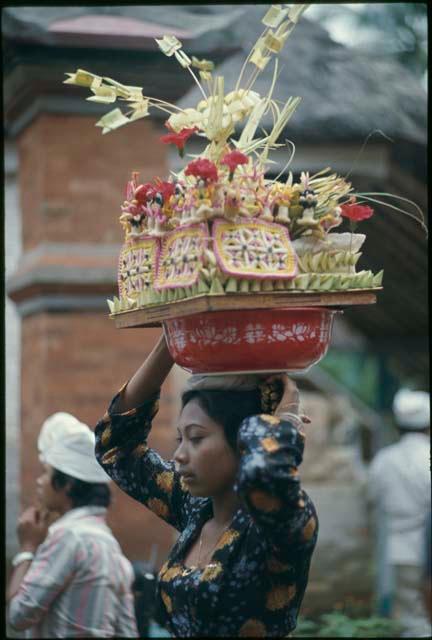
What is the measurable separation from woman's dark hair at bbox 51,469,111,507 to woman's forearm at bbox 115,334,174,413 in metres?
1.40

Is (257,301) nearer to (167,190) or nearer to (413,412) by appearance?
(167,190)

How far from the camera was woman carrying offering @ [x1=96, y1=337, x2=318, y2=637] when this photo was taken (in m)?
2.77

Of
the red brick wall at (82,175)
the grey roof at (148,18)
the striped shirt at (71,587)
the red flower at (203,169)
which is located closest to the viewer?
the red flower at (203,169)

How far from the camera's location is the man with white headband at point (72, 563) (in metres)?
4.50

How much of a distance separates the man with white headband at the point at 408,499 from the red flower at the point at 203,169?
16.7ft

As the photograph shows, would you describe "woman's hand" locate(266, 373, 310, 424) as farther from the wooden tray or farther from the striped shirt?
the striped shirt

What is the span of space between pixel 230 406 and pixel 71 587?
1769 millimetres

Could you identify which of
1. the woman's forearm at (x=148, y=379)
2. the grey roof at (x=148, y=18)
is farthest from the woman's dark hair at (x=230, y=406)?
the grey roof at (x=148, y=18)

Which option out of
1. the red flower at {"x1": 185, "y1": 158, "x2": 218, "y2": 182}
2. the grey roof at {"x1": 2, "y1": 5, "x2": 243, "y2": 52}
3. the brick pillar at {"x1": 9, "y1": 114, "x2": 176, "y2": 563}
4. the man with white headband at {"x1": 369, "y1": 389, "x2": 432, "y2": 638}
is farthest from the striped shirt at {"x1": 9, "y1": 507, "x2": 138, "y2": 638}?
the man with white headband at {"x1": 369, "y1": 389, "x2": 432, "y2": 638}

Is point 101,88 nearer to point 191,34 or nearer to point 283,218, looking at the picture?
point 283,218

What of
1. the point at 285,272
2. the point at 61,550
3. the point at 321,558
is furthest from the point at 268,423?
the point at 321,558

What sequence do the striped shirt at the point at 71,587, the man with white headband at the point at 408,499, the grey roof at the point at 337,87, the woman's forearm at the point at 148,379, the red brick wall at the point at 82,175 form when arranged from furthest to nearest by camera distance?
the grey roof at the point at 337,87 < the man with white headband at the point at 408,499 < the red brick wall at the point at 82,175 < the striped shirt at the point at 71,587 < the woman's forearm at the point at 148,379

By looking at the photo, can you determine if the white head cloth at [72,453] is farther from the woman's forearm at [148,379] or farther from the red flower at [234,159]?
the red flower at [234,159]

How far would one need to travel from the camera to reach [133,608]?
479cm
